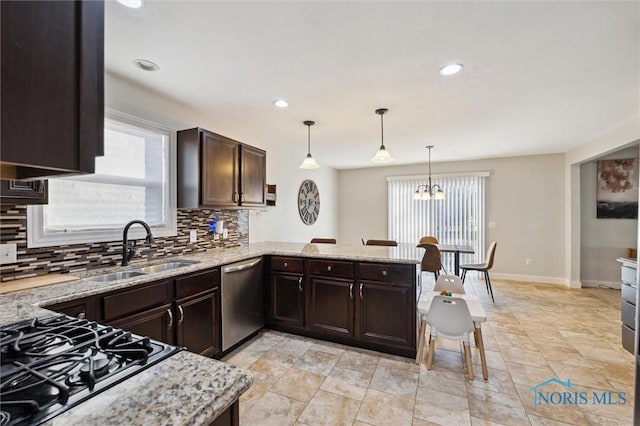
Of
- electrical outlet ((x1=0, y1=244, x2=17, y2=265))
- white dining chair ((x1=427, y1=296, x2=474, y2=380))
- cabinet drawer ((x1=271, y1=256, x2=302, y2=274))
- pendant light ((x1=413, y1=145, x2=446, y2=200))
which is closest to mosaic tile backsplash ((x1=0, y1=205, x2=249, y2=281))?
electrical outlet ((x1=0, y1=244, x2=17, y2=265))

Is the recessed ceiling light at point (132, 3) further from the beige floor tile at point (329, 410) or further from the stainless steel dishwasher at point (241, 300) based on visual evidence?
the beige floor tile at point (329, 410)

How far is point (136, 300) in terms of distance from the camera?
181 cm

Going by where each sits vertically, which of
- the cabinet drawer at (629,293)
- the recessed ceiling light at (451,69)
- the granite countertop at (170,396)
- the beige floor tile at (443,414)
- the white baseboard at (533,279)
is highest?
the recessed ceiling light at (451,69)

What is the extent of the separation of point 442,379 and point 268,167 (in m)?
3.37

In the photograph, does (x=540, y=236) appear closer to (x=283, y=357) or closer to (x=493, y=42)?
(x=493, y=42)

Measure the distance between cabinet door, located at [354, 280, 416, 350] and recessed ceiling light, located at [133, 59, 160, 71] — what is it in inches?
97.3

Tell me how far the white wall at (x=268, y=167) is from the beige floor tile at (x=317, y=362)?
1.81 metres

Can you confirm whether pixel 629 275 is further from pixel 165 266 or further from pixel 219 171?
pixel 165 266

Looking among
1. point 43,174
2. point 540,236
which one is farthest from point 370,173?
point 43,174

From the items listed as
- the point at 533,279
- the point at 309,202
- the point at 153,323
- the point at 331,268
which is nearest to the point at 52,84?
the point at 153,323

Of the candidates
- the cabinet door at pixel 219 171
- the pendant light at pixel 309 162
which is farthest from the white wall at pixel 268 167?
the pendant light at pixel 309 162

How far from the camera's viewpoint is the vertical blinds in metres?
5.68

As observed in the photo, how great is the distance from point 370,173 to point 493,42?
4.85 m
